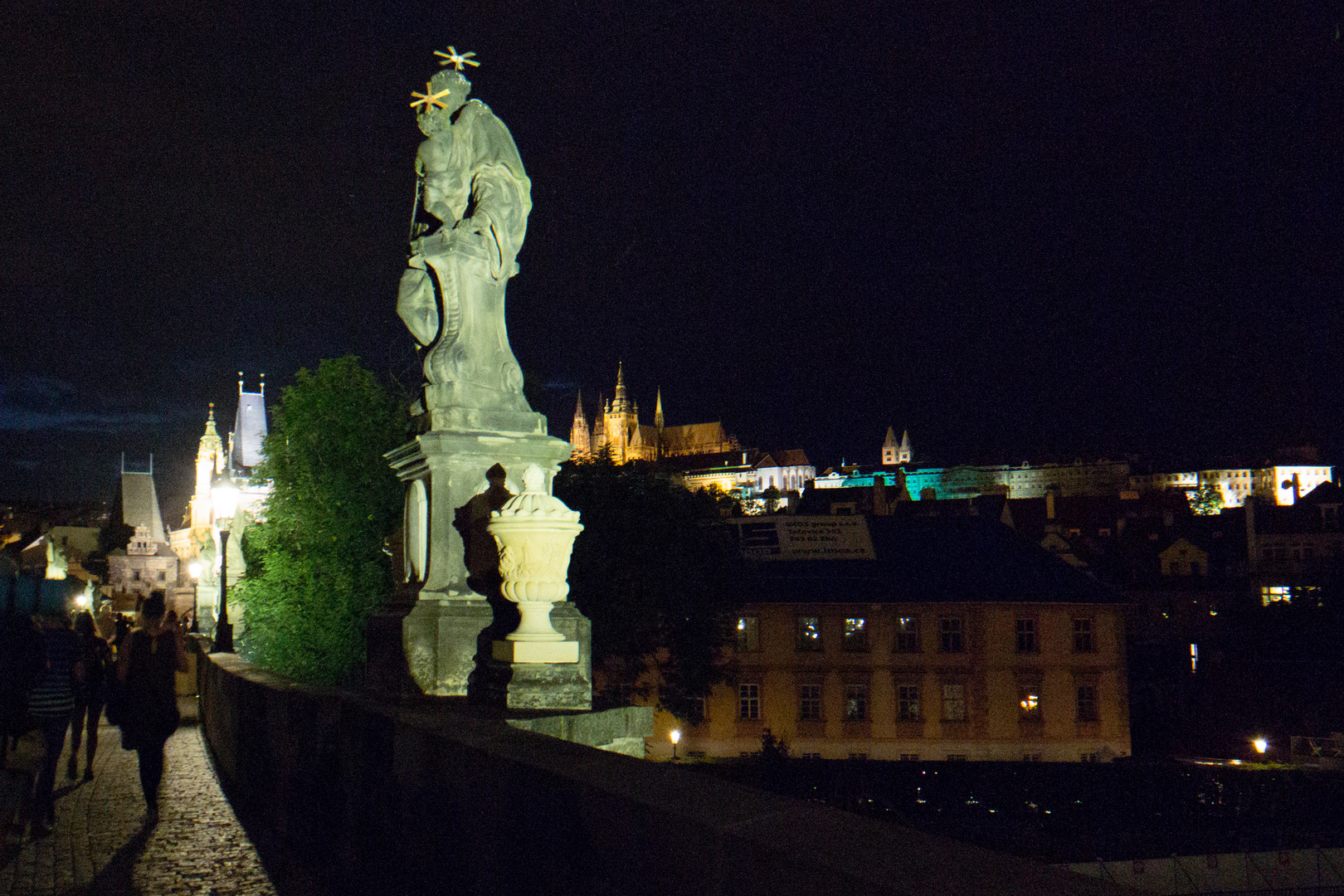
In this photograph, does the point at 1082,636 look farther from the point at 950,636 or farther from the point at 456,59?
the point at 456,59

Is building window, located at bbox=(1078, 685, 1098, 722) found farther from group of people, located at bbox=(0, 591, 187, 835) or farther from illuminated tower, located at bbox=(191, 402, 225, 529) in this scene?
illuminated tower, located at bbox=(191, 402, 225, 529)

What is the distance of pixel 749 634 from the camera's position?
139 feet

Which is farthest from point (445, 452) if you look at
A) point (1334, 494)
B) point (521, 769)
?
point (1334, 494)

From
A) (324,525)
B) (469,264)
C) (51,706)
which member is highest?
(469,264)

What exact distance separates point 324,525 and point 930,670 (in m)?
27.8

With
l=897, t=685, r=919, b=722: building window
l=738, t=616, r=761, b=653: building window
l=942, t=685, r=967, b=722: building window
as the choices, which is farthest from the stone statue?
l=942, t=685, r=967, b=722: building window

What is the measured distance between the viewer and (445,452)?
8016 millimetres

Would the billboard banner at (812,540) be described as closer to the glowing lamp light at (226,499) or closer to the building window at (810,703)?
the building window at (810,703)

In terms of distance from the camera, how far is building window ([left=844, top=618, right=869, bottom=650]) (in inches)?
1652

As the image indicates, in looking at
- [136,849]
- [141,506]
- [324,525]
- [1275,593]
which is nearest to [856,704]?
[324,525]

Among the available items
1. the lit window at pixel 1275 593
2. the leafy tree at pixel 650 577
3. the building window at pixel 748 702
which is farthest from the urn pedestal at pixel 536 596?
the lit window at pixel 1275 593

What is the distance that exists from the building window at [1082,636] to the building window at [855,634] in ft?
24.5

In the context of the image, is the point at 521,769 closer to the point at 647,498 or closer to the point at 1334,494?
the point at 647,498

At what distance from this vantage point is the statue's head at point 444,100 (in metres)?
8.54
